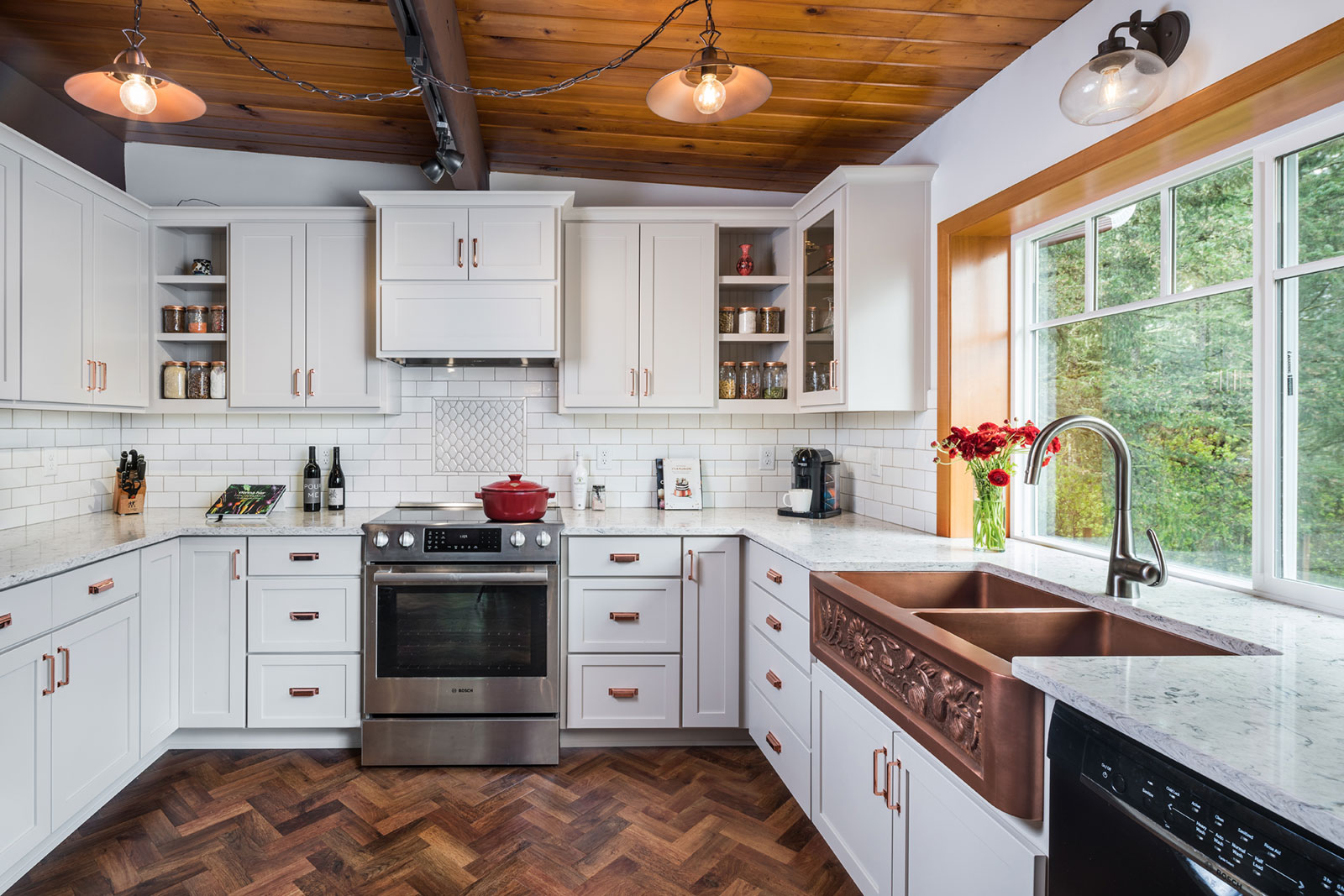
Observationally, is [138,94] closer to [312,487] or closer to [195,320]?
[195,320]

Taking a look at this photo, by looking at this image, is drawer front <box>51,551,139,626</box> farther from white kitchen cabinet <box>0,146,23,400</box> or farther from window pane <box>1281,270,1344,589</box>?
window pane <box>1281,270,1344,589</box>

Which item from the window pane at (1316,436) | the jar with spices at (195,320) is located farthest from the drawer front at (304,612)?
the window pane at (1316,436)

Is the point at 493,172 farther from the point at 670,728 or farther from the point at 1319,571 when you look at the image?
the point at 1319,571

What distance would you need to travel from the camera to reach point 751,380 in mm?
3383

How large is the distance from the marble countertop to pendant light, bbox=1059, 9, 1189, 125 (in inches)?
45.2

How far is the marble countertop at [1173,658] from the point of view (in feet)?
2.86

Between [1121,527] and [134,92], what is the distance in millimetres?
2733

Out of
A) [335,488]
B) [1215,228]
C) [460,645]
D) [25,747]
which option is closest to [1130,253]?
[1215,228]

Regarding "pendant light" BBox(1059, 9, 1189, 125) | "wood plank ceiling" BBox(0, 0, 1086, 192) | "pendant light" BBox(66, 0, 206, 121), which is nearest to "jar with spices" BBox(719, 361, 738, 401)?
"wood plank ceiling" BBox(0, 0, 1086, 192)

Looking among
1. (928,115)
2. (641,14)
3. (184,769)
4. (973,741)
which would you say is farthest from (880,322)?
(184,769)

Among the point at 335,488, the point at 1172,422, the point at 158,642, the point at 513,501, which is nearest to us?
the point at 1172,422

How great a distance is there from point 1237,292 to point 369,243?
314 centimetres

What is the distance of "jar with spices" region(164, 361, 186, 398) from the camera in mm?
3240

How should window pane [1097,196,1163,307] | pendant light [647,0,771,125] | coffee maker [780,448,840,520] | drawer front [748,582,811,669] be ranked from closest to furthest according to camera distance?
pendant light [647,0,771,125]
window pane [1097,196,1163,307]
drawer front [748,582,811,669]
coffee maker [780,448,840,520]
